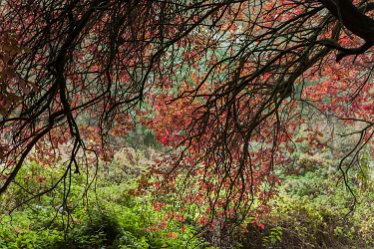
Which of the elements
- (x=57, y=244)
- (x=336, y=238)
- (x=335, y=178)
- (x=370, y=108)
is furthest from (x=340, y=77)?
(x=335, y=178)

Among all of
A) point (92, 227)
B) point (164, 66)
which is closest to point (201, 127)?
point (164, 66)

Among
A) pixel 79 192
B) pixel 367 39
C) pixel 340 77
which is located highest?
pixel 340 77

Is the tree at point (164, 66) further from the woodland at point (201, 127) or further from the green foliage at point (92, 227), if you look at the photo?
the green foliage at point (92, 227)

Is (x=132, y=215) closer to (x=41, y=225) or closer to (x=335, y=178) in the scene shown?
(x=41, y=225)

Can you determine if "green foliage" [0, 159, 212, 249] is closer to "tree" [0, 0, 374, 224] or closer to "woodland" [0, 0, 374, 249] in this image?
"woodland" [0, 0, 374, 249]

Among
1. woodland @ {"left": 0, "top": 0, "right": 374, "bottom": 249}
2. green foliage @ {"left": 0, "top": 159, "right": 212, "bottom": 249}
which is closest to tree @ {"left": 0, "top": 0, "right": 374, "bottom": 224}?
woodland @ {"left": 0, "top": 0, "right": 374, "bottom": 249}

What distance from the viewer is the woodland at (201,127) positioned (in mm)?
4965

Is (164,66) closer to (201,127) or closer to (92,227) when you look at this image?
(201,127)

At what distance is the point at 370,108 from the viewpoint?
29.3 feet

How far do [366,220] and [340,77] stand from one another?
14.6 feet

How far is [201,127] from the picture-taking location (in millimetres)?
6062

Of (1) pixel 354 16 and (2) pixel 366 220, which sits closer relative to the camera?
(1) pixel 354 16

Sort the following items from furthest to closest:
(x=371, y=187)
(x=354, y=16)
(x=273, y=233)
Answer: (x=371, y=187)
(x=273, y=233)
(x=354, y=16)

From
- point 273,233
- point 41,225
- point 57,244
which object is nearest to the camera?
point 57,244
